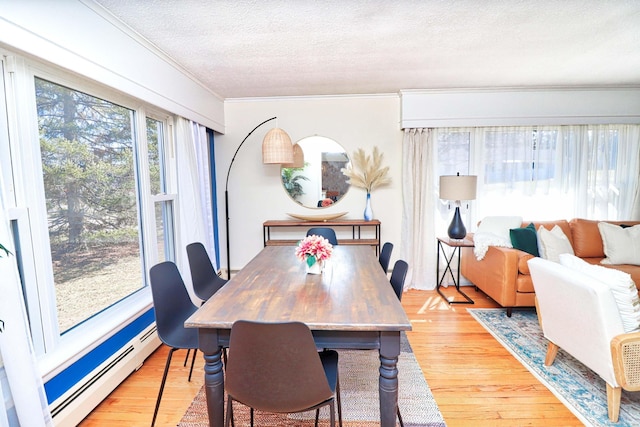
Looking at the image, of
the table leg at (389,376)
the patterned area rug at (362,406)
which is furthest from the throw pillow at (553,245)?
the table leg at (389,376)

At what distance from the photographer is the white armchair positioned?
5.59ft

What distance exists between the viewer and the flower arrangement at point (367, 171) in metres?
3.98

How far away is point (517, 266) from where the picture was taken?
307 cm

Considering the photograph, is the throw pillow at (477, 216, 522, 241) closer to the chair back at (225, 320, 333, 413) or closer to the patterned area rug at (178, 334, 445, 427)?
the patterned area rug at (178, 334, 445, 427)

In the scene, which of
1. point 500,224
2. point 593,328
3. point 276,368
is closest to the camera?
point 276,368

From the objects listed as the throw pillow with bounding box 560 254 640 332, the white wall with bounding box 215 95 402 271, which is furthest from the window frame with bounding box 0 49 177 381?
the throw pillow with bounding box 560 254 640 332

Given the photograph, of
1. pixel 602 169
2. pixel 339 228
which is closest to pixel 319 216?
pixel 339 228

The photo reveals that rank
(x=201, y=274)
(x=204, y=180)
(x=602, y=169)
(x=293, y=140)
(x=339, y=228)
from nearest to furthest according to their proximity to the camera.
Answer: (x=201, y=274), (x=204, y=180), (x=602, y=169), (x=293, y=140), (x=339, y=228)

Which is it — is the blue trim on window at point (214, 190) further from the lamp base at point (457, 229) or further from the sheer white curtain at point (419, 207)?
the lamp base at point (457, 229)

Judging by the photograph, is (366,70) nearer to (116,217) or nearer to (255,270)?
(255,270)

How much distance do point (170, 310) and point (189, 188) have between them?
4.87 ft

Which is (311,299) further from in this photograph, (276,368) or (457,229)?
(457,229)

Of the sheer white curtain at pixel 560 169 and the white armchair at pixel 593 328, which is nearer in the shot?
the white armchair at pixel 593 328

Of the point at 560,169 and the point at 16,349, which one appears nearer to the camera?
the point at 16,349
